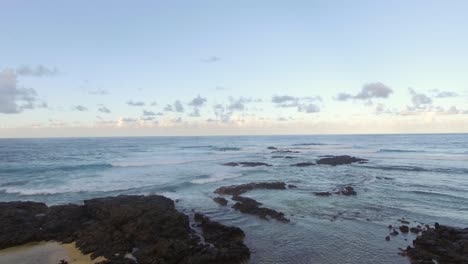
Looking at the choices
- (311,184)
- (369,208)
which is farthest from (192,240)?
(311,184)

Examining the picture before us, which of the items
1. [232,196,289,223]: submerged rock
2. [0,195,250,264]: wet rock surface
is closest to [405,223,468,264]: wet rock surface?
[232,196,289,223]: submerged rock

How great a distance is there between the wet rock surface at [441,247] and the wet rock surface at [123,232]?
8443 millimetres

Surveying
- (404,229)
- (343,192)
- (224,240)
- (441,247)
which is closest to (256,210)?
(224,240)

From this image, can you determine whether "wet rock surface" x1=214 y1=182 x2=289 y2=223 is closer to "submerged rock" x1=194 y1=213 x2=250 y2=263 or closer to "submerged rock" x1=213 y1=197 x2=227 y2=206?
"submerged rock" x1=213 y1=197 x2=227 y2=206

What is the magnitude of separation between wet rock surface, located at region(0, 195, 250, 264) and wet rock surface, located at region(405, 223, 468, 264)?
27.7ft

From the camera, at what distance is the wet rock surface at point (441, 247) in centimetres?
1653

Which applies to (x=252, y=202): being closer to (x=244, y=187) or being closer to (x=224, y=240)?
(x=244, y=187)

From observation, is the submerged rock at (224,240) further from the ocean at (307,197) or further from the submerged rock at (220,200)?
the submerged rock at (220,200)

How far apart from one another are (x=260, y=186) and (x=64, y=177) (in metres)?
27.1

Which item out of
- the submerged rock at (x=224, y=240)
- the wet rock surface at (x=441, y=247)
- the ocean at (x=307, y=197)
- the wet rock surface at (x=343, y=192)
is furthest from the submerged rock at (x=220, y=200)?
the wet rock surface at (x=441, y=247)

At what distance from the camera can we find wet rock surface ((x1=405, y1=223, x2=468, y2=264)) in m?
16.5

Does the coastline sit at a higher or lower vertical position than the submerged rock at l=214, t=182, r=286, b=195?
lower

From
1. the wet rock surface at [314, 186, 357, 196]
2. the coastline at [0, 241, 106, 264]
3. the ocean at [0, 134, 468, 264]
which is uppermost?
the wet rock surface at [314, 186, 357, 196]

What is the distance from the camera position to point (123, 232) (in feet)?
65.9
